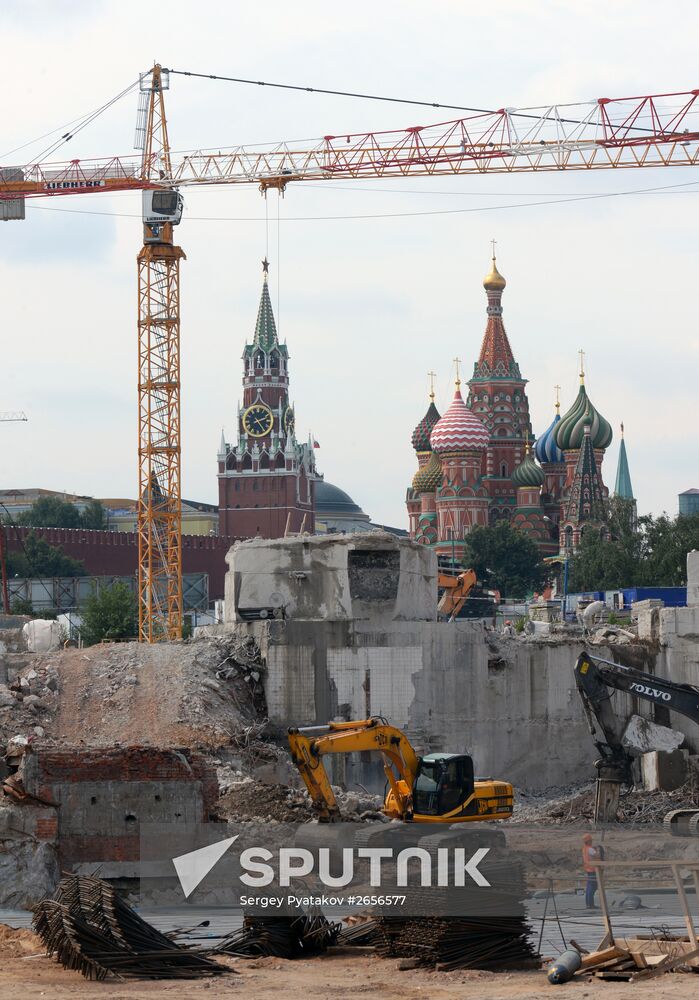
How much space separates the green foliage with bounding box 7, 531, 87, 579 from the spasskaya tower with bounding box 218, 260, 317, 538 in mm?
38624

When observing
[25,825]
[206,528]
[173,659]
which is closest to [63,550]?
[206,528]

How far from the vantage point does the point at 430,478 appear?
128625 mm

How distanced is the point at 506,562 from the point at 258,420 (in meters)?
61.9

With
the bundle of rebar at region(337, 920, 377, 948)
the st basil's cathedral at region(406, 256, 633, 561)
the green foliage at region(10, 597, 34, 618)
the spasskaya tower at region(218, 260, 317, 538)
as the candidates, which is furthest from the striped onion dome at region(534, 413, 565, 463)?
the bundle of rebar at region(337, 920, 377, 948)

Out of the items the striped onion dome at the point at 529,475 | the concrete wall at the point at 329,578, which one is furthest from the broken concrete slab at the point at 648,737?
the striped onion dome at the point at 529,475

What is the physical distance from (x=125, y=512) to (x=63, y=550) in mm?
55739

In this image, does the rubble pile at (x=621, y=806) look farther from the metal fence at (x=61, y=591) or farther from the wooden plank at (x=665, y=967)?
the metal fence at (x=61, y=591)

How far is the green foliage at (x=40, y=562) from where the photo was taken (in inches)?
4525

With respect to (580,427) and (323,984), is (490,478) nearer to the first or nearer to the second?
(580,427)

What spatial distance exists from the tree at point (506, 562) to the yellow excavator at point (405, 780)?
281 ft

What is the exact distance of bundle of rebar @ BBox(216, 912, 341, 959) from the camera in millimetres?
20125

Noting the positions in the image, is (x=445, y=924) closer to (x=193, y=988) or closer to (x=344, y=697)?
(x=193, y=988)

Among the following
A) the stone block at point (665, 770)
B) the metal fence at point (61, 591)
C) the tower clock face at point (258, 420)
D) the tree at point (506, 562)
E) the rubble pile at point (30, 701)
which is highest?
the tower clock face at point (258, 420)

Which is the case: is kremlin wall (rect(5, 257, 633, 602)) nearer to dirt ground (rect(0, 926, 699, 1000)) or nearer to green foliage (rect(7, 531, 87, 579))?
green foliage (rect(7, 531, 87, 579))
